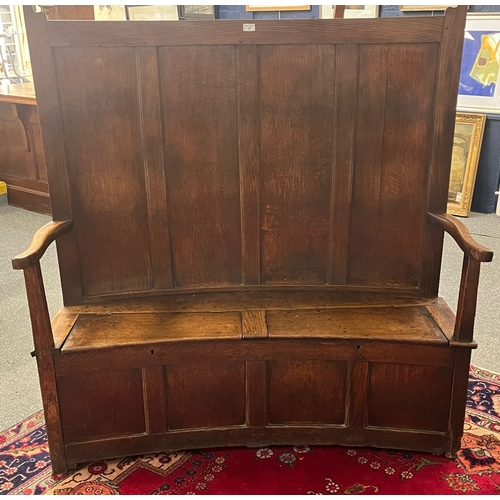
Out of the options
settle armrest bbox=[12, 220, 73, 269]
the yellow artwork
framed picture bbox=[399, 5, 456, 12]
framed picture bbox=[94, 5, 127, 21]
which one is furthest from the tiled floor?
framed picture bbox=[94, 5, 127, 21]

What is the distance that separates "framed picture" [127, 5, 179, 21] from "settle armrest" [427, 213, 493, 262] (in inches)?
179

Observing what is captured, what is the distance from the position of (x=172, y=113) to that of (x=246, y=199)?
41 centimetres

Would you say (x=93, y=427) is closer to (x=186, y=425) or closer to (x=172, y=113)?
(x=186, y=425)

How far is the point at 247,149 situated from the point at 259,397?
0.89 metres

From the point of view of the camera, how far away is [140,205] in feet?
7.22

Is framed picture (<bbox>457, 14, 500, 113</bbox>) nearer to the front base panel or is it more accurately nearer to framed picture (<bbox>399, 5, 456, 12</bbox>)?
framed picture (<bbox>399, 5, 456, 12</bbox>)

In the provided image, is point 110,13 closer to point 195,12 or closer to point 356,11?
point 195,12

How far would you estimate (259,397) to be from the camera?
82.3 inches

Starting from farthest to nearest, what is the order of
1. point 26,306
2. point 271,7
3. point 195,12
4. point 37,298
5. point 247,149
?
1. point 195,12
2. point 271,7
3. point 26,306
4. point 247,149
5. point 37,298

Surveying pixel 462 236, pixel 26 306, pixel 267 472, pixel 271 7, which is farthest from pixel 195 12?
pixel 267 472

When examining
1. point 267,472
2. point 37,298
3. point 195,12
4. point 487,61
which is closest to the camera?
point 37,298

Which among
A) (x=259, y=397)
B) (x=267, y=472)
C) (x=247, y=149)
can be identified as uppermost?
(x=247, y=149)

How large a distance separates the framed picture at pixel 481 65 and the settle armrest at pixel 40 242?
354cm

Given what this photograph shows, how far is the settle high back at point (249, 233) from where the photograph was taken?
2.00 meters
